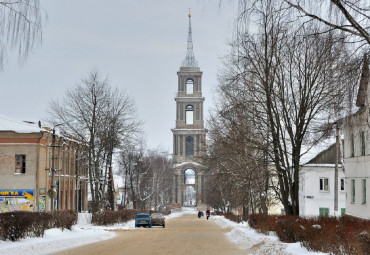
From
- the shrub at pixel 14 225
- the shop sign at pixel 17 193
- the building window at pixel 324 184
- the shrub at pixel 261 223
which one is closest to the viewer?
the shrub at pixel 14 225

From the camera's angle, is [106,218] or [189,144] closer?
[106,218]

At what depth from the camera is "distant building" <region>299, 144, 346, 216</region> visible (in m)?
52.4

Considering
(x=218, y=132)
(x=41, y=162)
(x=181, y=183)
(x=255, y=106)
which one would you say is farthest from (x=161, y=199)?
(x=255, y=106)

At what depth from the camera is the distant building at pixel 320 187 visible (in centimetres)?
5238

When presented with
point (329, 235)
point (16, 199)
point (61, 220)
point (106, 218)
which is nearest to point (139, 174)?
point (16, 199)

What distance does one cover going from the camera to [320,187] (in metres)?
53.1

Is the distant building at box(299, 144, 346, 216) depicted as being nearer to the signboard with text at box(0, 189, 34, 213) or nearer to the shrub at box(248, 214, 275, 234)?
the shrub at box(248, 214, 275, 234)

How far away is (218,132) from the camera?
36656 millimetres

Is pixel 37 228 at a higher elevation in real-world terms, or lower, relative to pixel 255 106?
lower

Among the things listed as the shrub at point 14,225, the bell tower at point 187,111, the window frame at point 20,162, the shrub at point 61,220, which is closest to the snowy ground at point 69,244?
the shrub at point 14,225

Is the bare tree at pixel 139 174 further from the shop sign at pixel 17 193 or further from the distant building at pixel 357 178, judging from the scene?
the distant building at pixel 357 178

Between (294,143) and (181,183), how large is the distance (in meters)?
115

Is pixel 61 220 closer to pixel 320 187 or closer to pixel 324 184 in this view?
pixel 320 187

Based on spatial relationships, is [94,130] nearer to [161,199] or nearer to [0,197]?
[0,197]
